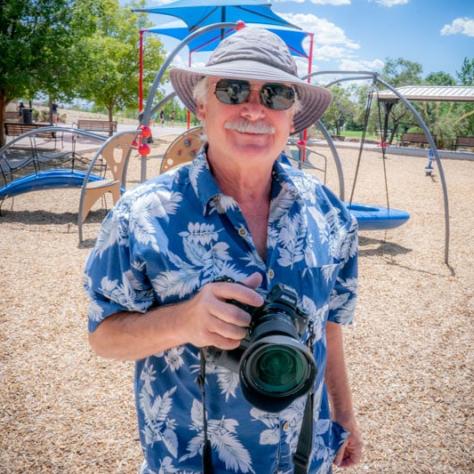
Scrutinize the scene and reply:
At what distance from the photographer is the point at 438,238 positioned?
29.5 ft

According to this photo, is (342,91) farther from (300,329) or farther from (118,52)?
(300,329)

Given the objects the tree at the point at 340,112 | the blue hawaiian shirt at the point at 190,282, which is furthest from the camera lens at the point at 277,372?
the tree at the point at 340,112

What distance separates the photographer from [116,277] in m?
1.24

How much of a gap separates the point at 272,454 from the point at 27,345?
3.55 m

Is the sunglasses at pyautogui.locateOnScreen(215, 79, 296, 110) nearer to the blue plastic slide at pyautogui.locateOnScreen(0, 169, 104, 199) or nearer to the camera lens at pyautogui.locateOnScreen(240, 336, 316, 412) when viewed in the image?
the camera lens at pyautogui.locateOnScreen(240, 336, 316, 412)

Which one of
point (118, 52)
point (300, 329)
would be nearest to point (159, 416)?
point (300, 329)

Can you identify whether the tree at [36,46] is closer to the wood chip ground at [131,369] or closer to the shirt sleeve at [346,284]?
the wood chip ground at [131,369]

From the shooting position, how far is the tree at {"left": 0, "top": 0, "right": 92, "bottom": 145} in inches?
539

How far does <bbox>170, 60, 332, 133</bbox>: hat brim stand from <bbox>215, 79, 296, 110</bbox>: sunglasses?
3cm

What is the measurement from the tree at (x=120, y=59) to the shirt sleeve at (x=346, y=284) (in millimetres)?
23814

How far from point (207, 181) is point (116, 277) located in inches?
15.5

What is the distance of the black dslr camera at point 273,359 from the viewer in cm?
101

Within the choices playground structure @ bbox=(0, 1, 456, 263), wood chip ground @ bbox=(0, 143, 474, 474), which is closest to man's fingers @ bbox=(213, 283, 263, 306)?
wood chip ground @ bbox=(0, 143, 474, 474)

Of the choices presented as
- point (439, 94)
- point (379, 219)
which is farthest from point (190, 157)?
point (439, 94)
